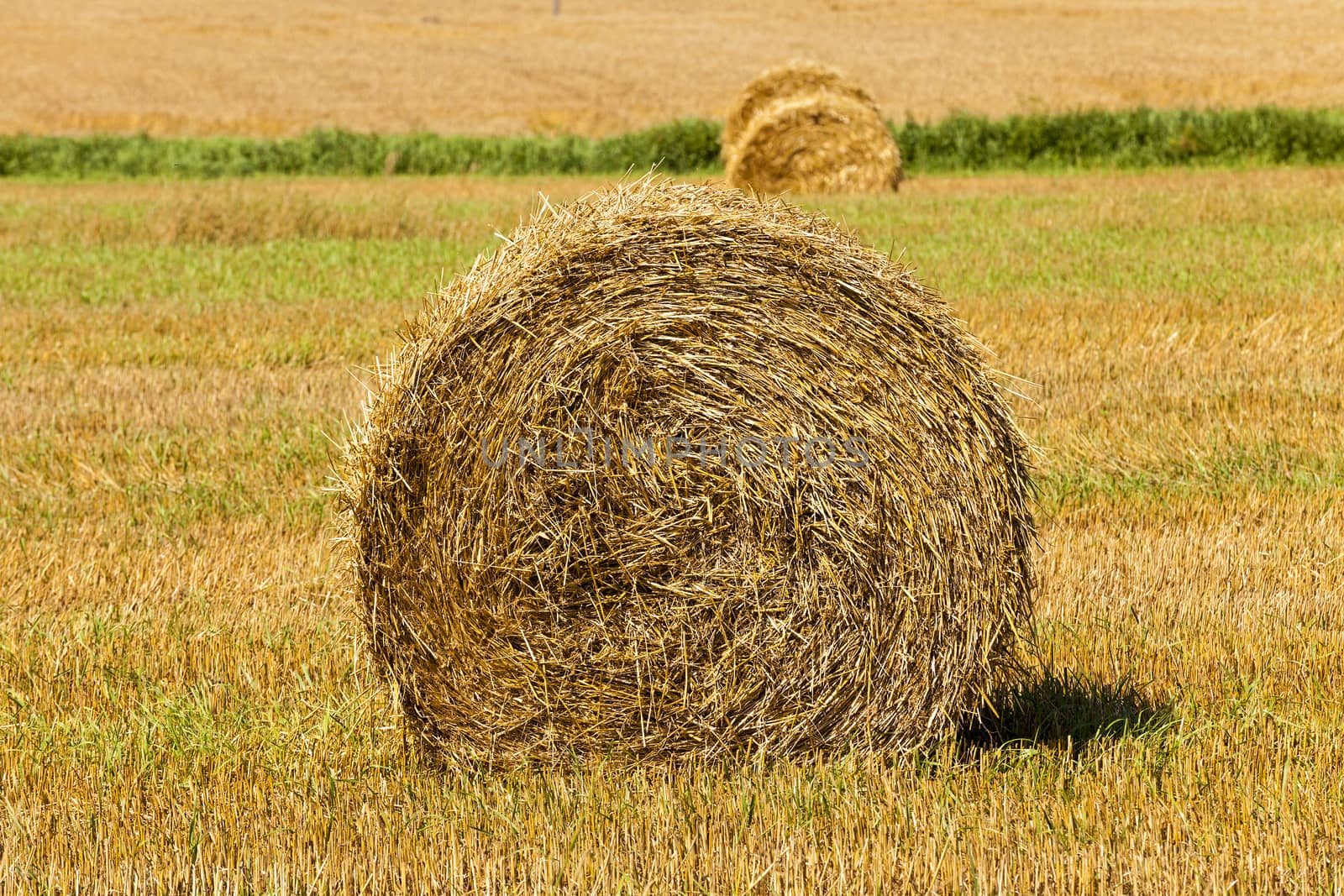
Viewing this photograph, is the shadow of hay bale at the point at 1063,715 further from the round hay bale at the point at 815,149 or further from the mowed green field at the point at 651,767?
the round hay bale at the point at 815,149

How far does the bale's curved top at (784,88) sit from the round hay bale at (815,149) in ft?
1.84

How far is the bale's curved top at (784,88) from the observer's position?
20828 millimetres

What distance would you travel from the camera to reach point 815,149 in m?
20.1

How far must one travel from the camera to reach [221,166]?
1047 inches

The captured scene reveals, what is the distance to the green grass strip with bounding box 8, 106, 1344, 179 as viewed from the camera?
81.6 ft

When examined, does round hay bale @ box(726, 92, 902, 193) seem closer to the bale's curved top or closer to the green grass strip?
the bale's curved top

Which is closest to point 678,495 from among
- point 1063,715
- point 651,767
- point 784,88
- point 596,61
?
point 651,767

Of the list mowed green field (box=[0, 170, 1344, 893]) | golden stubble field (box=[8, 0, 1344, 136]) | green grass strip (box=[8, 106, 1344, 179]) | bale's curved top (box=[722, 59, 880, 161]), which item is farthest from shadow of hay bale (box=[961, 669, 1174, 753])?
golden stubble field (box=[8, 0, 1344, 136])

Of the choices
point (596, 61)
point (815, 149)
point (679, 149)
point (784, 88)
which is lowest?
point (679, 149)

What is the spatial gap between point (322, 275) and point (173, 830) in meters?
10.4

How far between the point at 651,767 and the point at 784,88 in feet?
58.8

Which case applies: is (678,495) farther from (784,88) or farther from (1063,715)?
(784,88)

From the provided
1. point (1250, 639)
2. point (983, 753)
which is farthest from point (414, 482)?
point (1250, 639)

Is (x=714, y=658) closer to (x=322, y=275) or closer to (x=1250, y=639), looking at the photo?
(x=1250, y=639)
